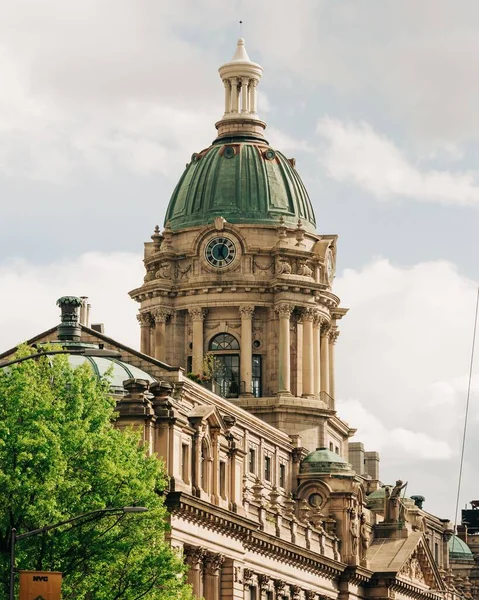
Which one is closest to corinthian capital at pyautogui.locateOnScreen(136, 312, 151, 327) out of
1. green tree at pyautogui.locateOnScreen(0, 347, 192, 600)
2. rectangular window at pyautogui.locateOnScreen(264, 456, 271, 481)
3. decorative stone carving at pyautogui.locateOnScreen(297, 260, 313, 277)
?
decorative stone carving at pyautogui.locateOnScreen(297, 260, 313, 277)

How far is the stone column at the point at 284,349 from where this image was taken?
15888 centimetres

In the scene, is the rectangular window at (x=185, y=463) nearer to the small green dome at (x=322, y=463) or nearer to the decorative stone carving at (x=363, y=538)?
the small green dome at (x=322, y=463)

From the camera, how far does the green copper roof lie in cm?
16338

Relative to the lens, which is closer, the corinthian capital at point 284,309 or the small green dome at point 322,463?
the small green dome at point 322,463

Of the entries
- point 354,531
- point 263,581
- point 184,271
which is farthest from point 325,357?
point 263,581

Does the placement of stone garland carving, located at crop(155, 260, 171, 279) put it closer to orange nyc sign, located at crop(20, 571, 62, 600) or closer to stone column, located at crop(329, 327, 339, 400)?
stone column, located at crop(329, 327, 339, 400)

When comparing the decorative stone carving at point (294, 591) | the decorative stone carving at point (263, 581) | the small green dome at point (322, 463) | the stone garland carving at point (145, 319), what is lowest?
the decorative stone carving at point (263, 581)

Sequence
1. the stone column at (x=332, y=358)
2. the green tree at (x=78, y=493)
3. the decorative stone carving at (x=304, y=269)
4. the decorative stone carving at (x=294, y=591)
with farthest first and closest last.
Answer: the stone column at (x=332, y=358) < the decorative stone carving at (x=304, y=269) < the decorative stone carving at (x=294, y=591) < the green tree at (x=78, y=493)

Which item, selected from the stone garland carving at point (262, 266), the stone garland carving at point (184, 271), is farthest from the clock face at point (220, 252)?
the stone garland carving at point (184, 271)

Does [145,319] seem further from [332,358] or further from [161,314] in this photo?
[332,358]

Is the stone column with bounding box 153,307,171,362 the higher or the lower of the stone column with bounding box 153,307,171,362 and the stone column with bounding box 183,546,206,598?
the higher

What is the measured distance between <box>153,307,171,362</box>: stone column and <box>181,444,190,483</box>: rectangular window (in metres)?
56.3

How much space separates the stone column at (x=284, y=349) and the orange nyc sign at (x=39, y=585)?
86.1 meters

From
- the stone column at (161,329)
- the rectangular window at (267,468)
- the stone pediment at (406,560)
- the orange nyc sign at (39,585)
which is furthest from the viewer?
the stone column at (161,329)
